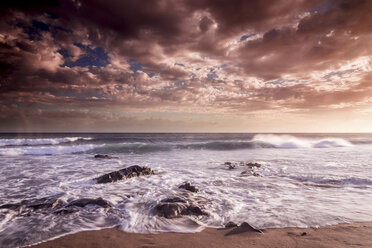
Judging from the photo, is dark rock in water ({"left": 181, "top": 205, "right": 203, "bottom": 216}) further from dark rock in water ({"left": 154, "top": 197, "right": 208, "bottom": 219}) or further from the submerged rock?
the submerged rock

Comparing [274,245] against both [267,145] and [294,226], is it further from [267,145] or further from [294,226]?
[267,145]

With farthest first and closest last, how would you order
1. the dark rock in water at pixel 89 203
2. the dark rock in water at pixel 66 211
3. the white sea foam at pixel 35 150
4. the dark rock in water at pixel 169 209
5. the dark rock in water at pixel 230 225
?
the white sea foam at pixel 35 150, the dark rock in water at pixel 89 203, the dark rock in water at pixel 66 211, the dark rock in water at pixel 169 209, the dark rock in water at pixel 230 225

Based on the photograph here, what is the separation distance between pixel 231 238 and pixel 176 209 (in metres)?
1.51

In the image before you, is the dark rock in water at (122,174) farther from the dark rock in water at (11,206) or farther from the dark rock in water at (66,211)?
the dark rock in water at (66,211)

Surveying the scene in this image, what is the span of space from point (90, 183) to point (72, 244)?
15.9 feet

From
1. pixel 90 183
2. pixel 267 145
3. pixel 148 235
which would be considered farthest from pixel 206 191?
pixel 267 145

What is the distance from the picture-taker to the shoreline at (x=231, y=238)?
3.32 meters

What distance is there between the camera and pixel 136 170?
9242 millimetres

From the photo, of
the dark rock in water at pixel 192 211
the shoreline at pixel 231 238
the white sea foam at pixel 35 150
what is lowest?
the white sea foam at pixel 35 150

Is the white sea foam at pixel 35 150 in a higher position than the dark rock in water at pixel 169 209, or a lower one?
lower

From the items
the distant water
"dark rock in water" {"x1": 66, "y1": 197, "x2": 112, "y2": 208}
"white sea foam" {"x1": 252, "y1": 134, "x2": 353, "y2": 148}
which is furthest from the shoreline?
"white sea foam" {"x1": 252, "y1": 134, "x2": 353, "y2": 148}

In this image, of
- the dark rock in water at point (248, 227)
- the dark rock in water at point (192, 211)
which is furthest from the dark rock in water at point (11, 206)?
the dark rock in water at point (248, 227)

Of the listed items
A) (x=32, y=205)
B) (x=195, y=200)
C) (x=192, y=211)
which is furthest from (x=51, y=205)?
(x=195, y=200)

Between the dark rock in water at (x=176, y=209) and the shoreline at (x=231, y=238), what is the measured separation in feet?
2.43
